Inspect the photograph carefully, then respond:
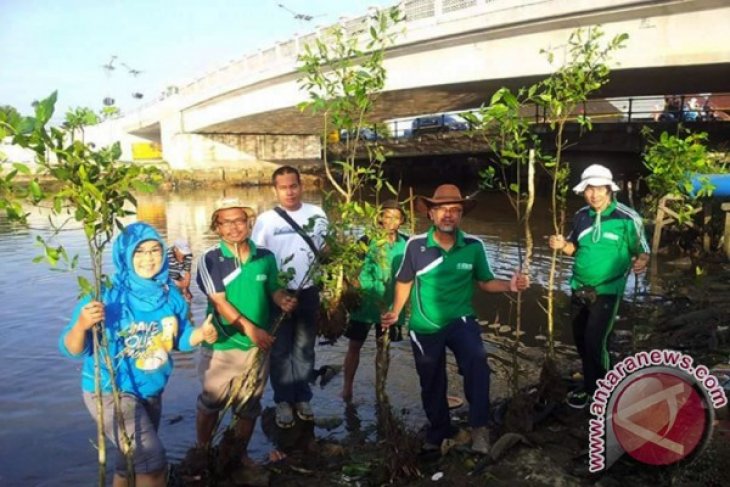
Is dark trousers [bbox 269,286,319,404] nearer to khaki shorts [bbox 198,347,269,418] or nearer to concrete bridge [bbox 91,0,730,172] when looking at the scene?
khaki shorts [bbox 198,347,269,418]

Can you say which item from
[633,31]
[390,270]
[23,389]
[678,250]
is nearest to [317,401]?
[390,270]

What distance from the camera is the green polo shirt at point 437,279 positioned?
415cm

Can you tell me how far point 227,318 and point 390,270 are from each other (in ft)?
5.85

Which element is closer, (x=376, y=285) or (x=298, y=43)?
(x=376, y=285)

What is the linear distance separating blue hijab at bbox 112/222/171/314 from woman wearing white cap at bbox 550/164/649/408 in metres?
3.16

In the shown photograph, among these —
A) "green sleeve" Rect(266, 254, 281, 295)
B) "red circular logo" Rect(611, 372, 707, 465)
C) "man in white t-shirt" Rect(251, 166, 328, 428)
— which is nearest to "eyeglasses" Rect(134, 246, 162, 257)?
"green sleeve" Rect(266, 254, 281, 295)

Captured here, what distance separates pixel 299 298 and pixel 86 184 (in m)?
2.33

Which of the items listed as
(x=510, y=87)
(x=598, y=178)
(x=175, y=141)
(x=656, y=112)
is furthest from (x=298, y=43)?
(x=598, y=178)

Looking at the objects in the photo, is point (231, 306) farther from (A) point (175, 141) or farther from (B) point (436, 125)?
(A) point (175, 141)

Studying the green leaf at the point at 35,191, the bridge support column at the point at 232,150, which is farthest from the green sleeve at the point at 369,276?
the bridge support column at the point at 232,150

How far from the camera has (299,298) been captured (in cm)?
475

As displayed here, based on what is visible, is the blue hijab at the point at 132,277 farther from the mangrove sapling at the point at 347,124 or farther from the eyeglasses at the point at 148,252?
the mangrove sapling at the point at 347,124

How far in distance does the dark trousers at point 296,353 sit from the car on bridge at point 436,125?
2870 cm

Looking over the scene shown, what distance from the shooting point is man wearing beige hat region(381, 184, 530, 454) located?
13.4 ft
